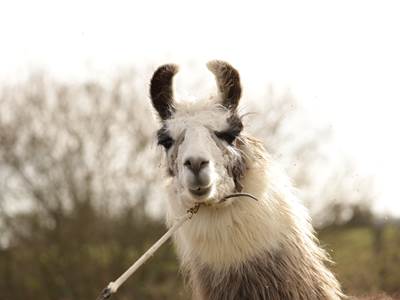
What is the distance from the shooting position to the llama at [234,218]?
5.03 m

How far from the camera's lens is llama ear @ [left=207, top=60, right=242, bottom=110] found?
560 centimetres

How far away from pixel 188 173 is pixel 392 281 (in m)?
14.0

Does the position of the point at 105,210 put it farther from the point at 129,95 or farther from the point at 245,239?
the point at 245,239

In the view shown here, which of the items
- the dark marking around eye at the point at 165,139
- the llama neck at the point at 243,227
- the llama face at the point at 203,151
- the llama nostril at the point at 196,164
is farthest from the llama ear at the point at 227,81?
the llama nostril at the point at 196,164

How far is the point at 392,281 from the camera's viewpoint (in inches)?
701

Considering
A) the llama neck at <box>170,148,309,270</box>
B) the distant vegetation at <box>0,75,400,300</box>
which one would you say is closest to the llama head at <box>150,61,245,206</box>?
the llama neck at <box>170,148,309,270</box>

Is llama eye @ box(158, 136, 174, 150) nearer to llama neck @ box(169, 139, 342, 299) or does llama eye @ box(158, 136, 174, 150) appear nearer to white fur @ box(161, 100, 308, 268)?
white fur @ box(161, 100, 308, 268)

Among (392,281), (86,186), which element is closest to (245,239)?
(392,281)

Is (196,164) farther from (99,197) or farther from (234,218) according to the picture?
(99,197)

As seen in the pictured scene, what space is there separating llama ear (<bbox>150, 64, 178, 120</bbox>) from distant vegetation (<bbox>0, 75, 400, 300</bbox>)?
42.8 feet

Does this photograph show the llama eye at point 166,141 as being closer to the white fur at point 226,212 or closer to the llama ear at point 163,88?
the white fur at point 226,212

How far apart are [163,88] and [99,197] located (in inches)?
560

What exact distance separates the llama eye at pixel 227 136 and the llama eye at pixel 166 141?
33cm

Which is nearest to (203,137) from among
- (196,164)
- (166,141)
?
(196,164)
